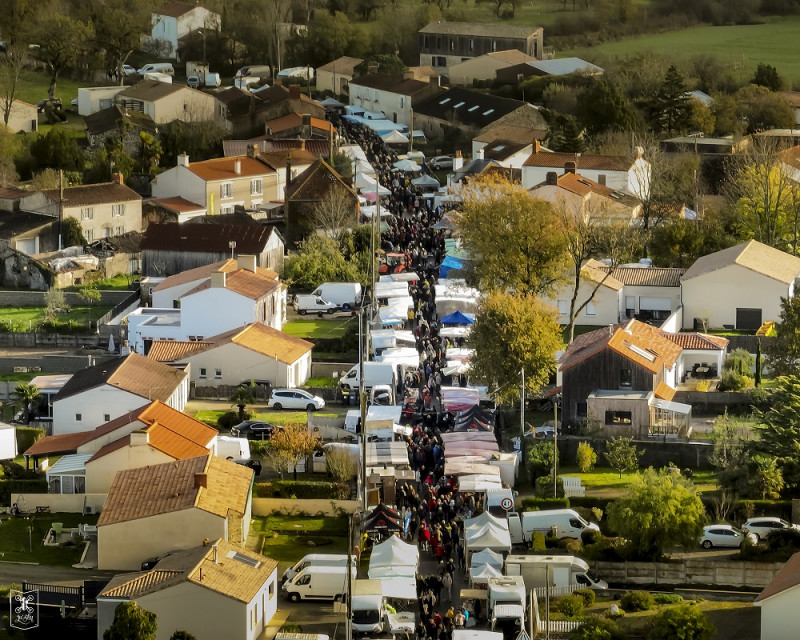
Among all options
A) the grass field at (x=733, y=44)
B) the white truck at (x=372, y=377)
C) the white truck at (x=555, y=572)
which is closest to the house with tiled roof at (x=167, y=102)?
the grass field at (x=733, y=44)

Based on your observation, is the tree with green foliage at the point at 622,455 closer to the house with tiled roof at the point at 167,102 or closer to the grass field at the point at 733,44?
the house with tiled roof at the point at 167,102

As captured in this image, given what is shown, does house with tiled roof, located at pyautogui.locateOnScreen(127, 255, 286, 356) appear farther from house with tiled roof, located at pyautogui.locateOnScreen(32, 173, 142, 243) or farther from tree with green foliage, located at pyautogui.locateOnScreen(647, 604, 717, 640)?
tree with green foliage, located at pyautogui.locateOnScreen(647, 604, 717, 640)

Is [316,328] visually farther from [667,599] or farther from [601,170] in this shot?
[667,599]

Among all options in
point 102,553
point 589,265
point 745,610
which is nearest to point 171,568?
point 102,553

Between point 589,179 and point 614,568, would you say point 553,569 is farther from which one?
point 589,179

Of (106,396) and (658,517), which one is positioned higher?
(106,396)

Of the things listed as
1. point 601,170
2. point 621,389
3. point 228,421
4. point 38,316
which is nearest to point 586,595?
point 621,389
